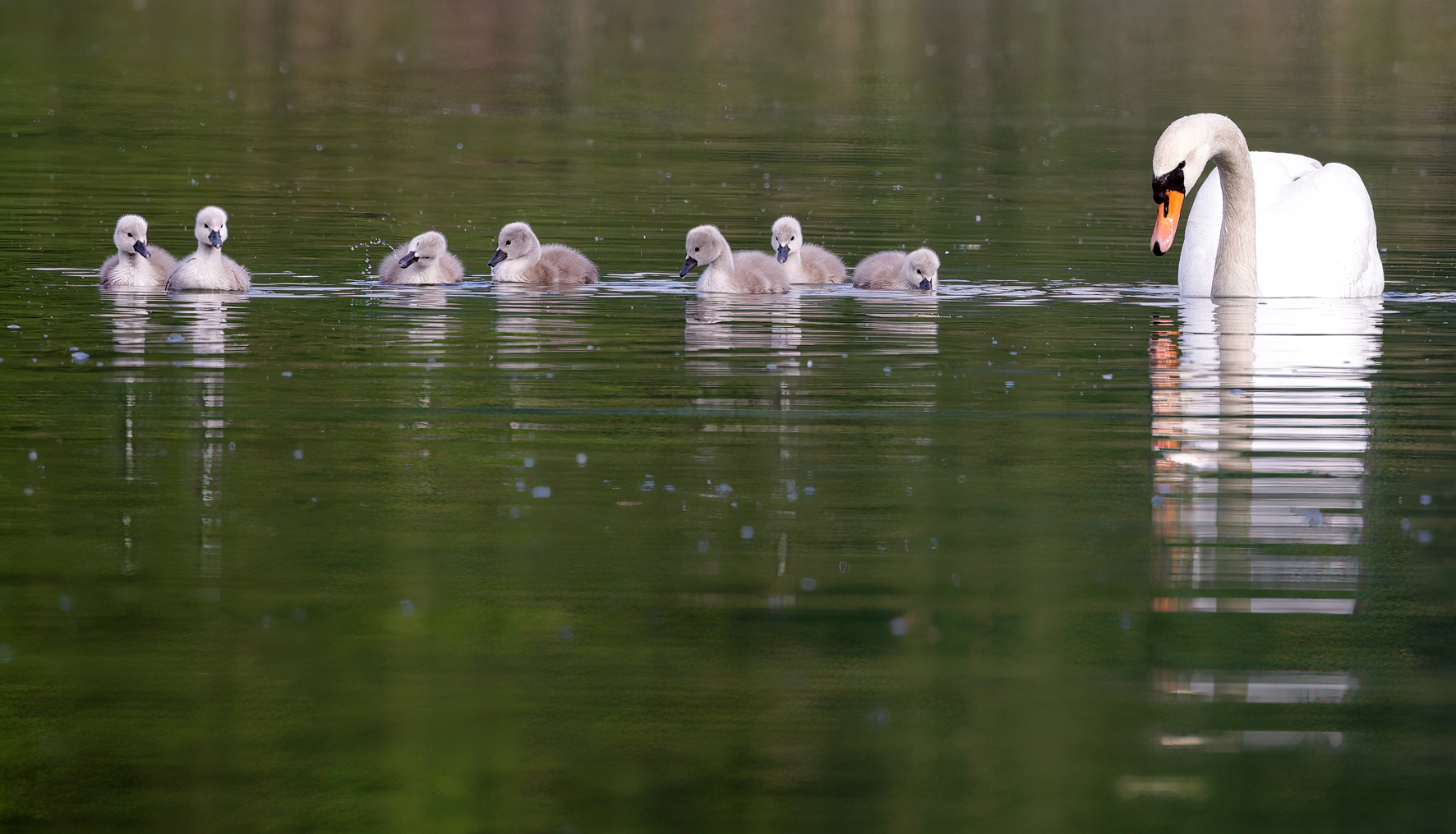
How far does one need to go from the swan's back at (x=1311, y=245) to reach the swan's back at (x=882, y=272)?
1.84 meters

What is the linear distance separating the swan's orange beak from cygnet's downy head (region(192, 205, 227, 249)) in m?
5.71

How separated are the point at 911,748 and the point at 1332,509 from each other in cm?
318

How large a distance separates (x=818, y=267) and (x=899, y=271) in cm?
93

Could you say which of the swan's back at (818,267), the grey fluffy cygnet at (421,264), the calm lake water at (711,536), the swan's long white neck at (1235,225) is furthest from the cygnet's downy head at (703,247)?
the swan's long white neck at (1235,225)

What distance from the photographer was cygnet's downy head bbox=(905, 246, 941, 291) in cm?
1493

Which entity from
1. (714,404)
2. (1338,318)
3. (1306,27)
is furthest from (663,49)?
(714,404)

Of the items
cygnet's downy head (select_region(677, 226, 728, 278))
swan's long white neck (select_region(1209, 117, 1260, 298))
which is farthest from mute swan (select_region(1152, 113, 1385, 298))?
cygnet's downy head (select_region(677, 226, 728, 278))

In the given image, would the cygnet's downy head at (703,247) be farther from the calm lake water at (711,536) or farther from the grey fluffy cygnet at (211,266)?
the grey fluffy cygnet at (211,266)

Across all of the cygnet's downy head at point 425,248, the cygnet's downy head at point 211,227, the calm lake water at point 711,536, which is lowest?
the calm lake water at point 711,536

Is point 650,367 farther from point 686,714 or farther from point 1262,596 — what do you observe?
point 686,714

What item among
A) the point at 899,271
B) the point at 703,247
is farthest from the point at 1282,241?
the point at 703,247

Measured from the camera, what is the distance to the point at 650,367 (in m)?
11.9

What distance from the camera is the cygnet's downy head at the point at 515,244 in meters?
15.4

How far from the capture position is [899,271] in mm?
15375
